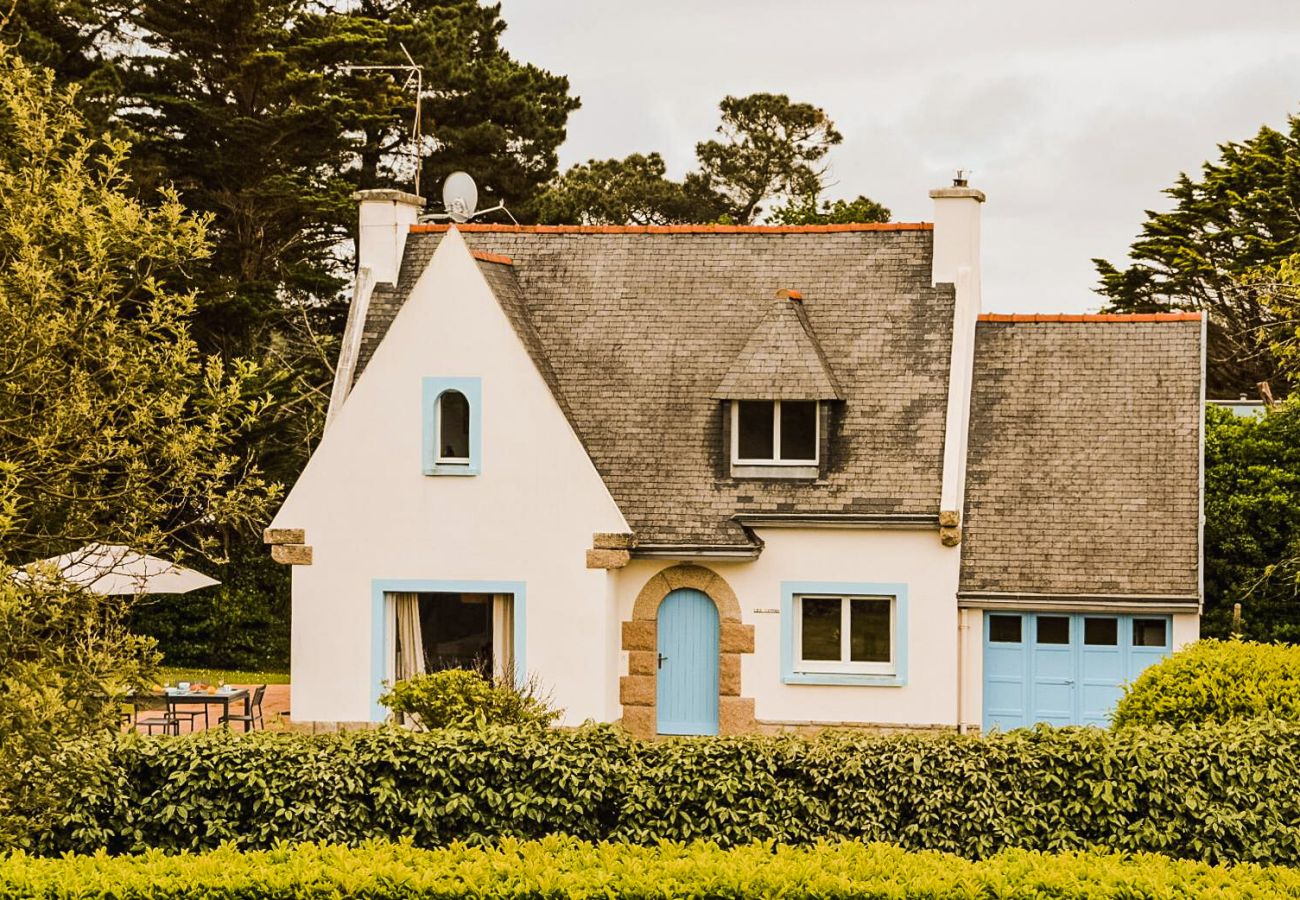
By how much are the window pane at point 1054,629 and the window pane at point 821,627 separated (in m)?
2.95

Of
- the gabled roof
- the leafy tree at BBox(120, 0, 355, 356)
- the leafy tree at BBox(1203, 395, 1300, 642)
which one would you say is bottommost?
the leafy tree at BBox(1203, 395, 1300, 642)

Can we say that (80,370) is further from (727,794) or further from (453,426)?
(453,426)

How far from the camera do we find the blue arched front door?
24.0 meters

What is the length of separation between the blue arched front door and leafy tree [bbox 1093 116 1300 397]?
88.8ft

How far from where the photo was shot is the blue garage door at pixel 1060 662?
23844mm

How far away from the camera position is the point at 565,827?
14531mm

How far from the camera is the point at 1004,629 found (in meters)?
24.1

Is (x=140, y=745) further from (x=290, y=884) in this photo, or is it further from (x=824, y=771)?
(x=824, y=771)

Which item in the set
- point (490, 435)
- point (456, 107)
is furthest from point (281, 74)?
point (490, 435)

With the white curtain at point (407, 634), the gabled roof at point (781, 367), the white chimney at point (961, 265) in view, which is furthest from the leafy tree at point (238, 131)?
the white chimney at point (961, 265)

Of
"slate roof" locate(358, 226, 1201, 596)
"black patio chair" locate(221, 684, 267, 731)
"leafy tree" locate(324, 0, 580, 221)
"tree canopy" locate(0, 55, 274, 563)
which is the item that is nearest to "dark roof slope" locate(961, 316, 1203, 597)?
"slate roof" locate(358, 226, 1201, 596)

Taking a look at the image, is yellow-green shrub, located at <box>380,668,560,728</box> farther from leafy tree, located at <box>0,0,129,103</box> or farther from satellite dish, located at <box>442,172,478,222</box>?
leafy tree, located at <box>0,0,129,103</box>

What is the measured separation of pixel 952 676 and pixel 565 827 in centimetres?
1003

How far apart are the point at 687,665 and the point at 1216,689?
8.83 metres
